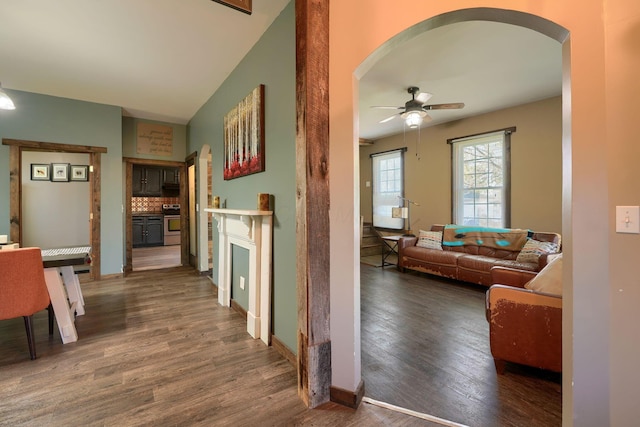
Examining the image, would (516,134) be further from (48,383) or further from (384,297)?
(48,383)

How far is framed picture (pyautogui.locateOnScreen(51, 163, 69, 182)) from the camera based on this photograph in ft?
16.3

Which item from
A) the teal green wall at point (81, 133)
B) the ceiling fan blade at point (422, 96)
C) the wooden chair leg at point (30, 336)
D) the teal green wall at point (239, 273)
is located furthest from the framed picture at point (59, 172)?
the ceiling fan blade at point (422, 96)

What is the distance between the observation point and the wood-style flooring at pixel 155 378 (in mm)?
1539

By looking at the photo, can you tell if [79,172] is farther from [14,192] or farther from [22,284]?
[22,284]

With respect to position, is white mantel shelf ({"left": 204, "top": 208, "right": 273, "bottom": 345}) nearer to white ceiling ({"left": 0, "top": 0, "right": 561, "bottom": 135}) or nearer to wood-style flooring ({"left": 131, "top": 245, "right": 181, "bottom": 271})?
white ceiling ({"left": 0, "top": 0, "right": 561, "bottom": 135})

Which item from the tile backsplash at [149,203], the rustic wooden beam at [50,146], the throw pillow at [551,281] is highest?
the rustic wooden beam at [50,146]

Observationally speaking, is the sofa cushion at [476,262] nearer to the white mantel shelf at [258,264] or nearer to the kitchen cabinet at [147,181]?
the white mantel shelf at [258,264]

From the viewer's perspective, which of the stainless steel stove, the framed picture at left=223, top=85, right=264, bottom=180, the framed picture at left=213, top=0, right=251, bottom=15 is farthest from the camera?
the stainless steel stove

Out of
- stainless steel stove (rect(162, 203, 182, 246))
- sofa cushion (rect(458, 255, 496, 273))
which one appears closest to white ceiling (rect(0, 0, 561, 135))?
sofa cushion (rect(458, 255, 496, 273))

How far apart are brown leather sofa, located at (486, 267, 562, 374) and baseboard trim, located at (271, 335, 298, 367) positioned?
1484 mm

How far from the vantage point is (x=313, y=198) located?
164 centimetres

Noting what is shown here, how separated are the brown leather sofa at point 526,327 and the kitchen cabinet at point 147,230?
28.7ft

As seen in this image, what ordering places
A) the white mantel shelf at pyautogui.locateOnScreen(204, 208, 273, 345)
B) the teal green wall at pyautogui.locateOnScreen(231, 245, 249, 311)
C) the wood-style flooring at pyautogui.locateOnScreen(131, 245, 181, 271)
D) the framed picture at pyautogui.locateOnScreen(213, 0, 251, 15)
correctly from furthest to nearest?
1. the wood-style flooring at pyautogui.locateOnScreen(131, 245, 181, 271)
2. the teal green wall at pyautogui.locateOnScreen(231, 245, 249, 311)
3. the white mantel shelf at pyautogui.locateOnScreen(204, 208, 273, 345)
4. the framed picture at pyautogui.locateOnScreen(213, 0, 251, 15)

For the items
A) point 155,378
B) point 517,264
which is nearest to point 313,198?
point 155,378
